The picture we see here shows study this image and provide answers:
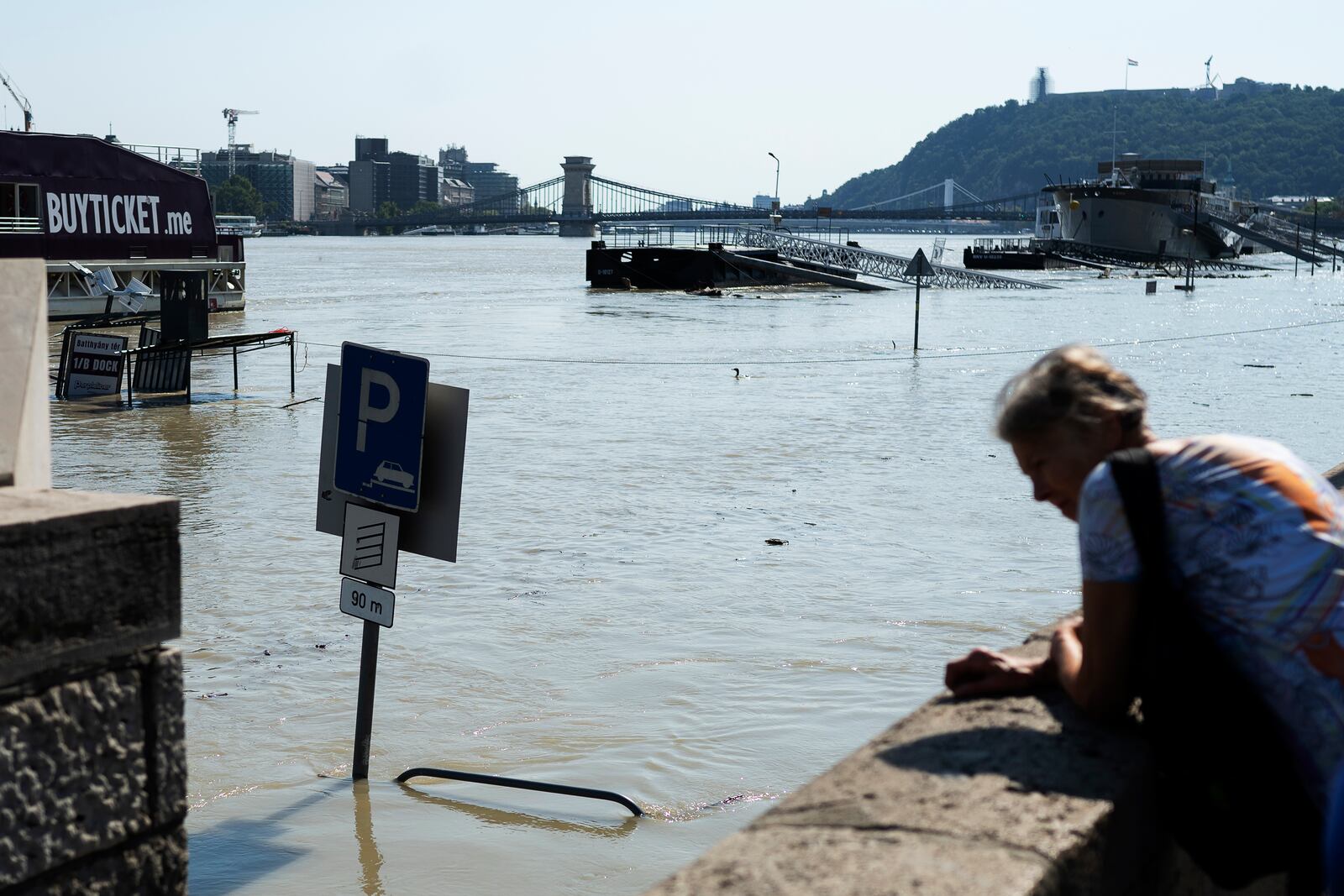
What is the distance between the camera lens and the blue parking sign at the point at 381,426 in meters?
5.43

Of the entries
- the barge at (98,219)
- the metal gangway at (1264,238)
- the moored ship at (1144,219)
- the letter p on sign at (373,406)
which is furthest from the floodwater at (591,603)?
the metal gangway at (1264,238)

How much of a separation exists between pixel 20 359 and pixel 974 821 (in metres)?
1.67

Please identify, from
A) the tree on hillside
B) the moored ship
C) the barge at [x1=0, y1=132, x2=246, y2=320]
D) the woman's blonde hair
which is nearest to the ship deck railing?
the barge at [x1=0, y1=132, x2=246, y2=320]

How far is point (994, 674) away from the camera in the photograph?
287 centimetres

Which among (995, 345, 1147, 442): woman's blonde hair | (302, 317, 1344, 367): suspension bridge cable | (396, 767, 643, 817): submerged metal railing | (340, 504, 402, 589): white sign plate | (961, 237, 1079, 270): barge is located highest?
(961, 237, 1079, 270): barge

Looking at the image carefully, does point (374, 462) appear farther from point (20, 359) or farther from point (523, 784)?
point (20, 359)

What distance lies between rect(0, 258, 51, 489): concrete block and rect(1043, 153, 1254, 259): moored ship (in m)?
110

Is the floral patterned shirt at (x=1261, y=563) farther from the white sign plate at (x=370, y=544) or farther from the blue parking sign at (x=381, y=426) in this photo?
the white sign plate at (x=370, y=544)

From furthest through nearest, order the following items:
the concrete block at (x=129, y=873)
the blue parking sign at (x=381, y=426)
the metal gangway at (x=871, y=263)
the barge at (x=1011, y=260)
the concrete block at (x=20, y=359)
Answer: the barge at (x=1011, y=260), the metal gangway at (x=871, y=263), the blue parking sign at (x=381, y=426), the concrete block at (x=20, y=359), the concrete block at (x=129, y=873)

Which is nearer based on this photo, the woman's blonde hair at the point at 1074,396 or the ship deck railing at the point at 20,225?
the woman's blonde hair at the point at 1074,396

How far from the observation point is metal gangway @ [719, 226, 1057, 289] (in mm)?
72188

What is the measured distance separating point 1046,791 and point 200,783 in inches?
176

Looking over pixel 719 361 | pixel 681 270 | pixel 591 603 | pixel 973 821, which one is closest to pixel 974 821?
pixel 973 821

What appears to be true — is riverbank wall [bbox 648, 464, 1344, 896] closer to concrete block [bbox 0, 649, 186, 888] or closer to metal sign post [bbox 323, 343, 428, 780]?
concrete block [bbox 0, 649, 186, 888]
